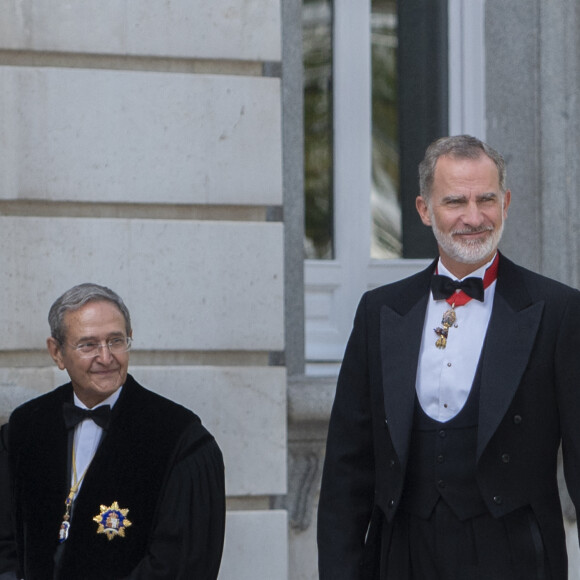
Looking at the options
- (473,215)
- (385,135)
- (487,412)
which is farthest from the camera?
(385,135)

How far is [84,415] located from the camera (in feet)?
14.5

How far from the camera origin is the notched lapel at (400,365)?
11.9ft

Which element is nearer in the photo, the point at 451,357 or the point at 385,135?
the point at 451,357

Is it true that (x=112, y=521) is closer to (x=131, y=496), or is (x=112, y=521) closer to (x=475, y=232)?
(x=131, y=496)

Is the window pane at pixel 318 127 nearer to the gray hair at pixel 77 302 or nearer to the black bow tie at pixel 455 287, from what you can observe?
the gray hair at pixel 77 302

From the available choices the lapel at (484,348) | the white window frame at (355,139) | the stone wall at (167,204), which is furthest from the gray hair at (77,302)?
the white window frame at (355,139)

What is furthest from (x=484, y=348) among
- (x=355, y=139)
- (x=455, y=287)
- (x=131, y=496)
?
(x=355, y=139)

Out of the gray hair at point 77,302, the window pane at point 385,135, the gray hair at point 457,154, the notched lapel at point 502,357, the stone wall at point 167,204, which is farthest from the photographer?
the window pane at point 385,135

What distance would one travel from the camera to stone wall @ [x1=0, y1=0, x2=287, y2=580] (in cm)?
525

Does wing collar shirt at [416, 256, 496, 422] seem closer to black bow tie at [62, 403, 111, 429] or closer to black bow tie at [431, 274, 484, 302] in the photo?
black bow tie at [431, 274, 484, 302]

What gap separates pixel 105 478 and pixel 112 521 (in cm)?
15

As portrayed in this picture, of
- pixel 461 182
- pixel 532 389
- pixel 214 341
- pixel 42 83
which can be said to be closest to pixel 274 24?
pixel 42 83

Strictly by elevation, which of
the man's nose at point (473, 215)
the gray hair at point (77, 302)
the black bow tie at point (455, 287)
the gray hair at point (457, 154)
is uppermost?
the gray hair at point (457, 154)

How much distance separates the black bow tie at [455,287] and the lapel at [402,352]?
7 cm
